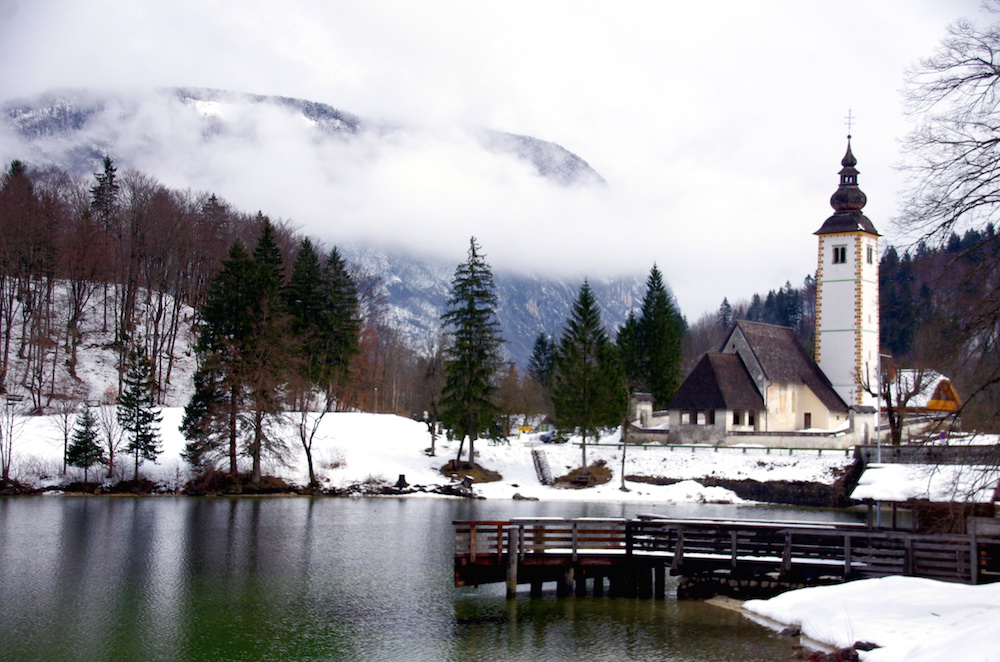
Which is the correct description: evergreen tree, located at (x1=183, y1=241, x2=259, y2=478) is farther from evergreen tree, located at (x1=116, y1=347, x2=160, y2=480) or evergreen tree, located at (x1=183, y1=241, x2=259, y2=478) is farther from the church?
the church

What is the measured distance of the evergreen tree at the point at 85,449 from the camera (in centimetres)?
5388

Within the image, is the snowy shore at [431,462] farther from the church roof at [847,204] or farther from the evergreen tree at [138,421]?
the church roof at [847,204]

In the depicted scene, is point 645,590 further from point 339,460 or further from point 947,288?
point 339,460

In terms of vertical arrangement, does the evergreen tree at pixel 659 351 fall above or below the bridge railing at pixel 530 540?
above

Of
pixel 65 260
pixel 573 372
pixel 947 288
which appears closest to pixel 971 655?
pixel 947 288

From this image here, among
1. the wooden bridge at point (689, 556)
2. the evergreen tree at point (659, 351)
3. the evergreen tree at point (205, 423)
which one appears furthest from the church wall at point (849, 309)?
the wooden bridge at point (689, 556)

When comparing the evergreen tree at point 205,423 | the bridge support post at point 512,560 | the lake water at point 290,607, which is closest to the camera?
the lake water at point 290,607

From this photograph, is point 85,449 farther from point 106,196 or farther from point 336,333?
point 106,196

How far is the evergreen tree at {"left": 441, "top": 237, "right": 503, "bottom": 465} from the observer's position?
6531 centimetres

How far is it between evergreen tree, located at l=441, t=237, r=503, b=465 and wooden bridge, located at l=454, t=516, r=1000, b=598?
36.6 metres

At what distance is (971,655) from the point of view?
15203 mm

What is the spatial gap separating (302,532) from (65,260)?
41784mm

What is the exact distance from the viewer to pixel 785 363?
244 feet

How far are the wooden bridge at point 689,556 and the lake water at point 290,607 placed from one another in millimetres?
937
